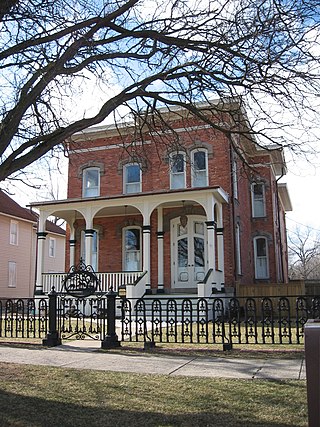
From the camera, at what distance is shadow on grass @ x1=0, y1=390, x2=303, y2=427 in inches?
180

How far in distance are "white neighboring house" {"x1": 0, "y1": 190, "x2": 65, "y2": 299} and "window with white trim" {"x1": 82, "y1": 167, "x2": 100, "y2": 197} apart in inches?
334

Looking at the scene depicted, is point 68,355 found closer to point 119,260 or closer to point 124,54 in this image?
point 124,54

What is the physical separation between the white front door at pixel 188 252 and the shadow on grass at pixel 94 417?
15.1 metres

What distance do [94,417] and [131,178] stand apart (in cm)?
1807

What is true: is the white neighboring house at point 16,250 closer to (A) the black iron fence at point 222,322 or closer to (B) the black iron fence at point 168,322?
(B) the black iron fence at point 168,322

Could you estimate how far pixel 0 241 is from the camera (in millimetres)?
30531

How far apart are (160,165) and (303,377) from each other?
605 inches

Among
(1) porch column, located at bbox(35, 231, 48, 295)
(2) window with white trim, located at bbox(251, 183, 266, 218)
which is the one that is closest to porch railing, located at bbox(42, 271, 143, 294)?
(1) porch column, located at bbox(35, 231, 48, 295)

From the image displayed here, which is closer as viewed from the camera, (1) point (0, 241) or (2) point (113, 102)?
(2) point (113, 102)

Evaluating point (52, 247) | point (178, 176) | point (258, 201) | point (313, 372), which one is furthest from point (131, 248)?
point (313, 372)

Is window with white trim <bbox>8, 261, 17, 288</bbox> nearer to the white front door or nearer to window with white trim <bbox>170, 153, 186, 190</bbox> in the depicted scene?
the white front door

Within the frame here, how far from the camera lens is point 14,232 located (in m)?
32.2

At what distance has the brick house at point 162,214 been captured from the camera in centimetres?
1900

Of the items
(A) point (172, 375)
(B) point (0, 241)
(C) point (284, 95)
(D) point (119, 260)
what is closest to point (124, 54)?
(C) point (284, 95)
